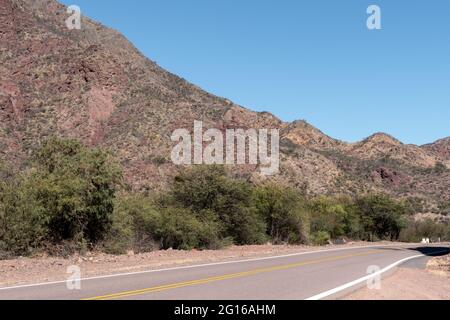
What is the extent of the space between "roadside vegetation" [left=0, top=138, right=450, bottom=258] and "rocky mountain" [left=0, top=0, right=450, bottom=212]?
21.4 meters

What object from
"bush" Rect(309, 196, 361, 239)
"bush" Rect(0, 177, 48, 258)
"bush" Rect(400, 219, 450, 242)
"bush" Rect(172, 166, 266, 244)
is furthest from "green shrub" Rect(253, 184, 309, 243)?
"bush" Rect(400, 219, 450, 242)

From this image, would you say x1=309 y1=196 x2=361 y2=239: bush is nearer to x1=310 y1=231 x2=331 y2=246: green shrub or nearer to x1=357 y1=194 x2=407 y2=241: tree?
Result: x1=357 y1=194 x2=407 y2=241: tree

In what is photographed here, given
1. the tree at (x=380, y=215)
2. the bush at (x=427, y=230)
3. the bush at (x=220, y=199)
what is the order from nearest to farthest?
the bush at (x=220, y=199), the tree at (x=380, y=215), the bush at (x=427, y=230)

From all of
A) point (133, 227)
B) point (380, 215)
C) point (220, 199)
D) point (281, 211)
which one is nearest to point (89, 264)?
point (133, 227)

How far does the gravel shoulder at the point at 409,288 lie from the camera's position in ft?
40.8

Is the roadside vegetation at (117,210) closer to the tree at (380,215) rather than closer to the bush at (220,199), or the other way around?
the bush at (220,199)

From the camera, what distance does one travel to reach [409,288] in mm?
14336

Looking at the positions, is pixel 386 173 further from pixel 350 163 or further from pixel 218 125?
pixel 218 125

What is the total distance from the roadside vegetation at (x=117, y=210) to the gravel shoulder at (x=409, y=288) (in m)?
13.6

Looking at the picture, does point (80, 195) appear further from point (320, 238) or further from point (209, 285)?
point (320, 238)

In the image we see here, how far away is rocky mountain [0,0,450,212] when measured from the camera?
6631cm

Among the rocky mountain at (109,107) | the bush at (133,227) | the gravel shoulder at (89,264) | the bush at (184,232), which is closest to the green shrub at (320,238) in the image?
the rocky mountain at (109,107)
